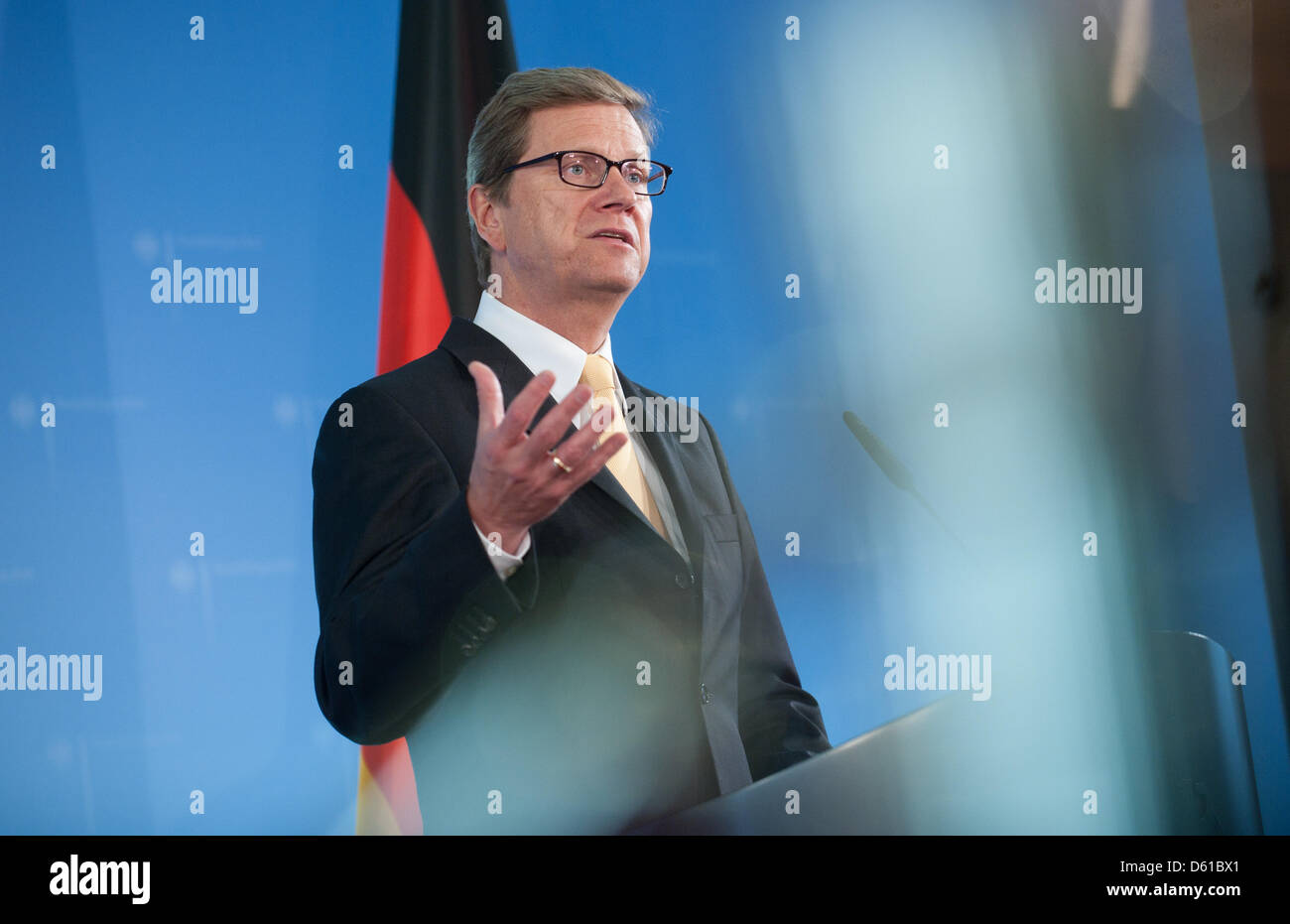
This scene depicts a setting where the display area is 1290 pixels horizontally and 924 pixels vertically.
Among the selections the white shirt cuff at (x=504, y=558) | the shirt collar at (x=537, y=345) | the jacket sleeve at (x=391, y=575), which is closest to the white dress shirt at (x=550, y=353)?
the shirt collar at (x=537, y=345)

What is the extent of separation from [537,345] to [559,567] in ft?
1.35

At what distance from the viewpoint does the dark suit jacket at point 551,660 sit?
1732 millimetres

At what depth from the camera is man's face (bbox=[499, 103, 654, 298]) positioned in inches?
75.9

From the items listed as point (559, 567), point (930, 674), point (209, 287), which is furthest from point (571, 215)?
point (930, 674)

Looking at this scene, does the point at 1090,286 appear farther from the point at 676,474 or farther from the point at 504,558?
the point at 504,558

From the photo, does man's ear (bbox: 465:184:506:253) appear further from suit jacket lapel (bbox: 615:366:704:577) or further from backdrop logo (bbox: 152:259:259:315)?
backdrop logo (bbox: 152:259:259:315)

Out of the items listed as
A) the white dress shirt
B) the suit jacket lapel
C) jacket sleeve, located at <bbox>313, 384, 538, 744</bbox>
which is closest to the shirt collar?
the white dress shirt

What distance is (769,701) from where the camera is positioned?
1.94m

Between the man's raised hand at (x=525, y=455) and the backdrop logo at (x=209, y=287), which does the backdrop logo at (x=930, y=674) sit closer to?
the man's raised hand at (x=525, y=455)

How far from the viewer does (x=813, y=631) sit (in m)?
2.04
